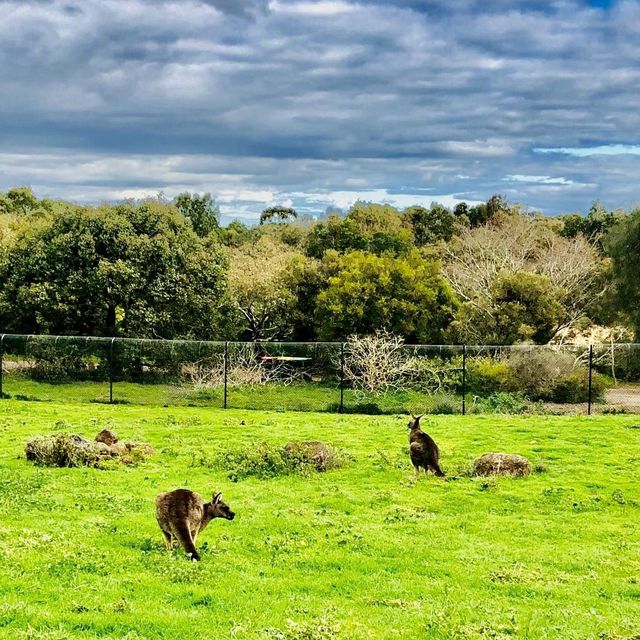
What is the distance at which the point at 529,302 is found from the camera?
112ft

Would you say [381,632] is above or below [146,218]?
below

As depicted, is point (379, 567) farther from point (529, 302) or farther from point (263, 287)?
point (263, 287)

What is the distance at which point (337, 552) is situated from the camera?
1107 cm

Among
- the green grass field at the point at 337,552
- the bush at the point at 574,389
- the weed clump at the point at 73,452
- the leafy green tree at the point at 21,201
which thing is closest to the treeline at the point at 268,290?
the bush at the point at 574,389

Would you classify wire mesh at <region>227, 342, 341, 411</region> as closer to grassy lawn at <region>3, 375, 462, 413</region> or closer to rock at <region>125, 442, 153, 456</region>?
grassy lawn at <region>3, 375, 462, 413</region>

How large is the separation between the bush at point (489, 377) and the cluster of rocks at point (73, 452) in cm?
1484

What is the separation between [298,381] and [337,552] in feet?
66.0

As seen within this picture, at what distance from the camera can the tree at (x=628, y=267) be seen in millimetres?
36469

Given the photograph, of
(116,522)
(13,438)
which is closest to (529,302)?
(13,438)

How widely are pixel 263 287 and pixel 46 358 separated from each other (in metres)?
12.8

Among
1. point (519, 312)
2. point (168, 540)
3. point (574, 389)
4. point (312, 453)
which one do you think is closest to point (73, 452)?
point (312, 453)

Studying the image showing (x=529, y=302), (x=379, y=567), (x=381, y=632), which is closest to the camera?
(x=381, y=632)

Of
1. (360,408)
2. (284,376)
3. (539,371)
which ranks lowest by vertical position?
(360,408)

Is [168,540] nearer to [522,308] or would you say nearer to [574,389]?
[574,389]
